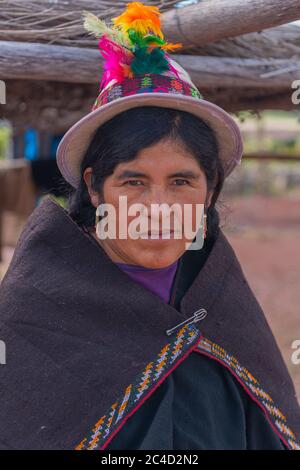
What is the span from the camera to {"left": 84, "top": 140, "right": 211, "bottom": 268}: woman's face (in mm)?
1809

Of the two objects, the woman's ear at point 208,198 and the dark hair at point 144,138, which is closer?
the dark hair at point 144,138

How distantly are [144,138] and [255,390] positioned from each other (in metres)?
0.78

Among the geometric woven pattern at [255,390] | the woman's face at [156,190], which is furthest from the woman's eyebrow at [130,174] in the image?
the geometric woven pattern at [255,390]

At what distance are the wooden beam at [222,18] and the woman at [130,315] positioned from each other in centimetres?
24

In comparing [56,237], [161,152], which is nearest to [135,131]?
[161,152]

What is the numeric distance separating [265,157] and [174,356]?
10.4ft

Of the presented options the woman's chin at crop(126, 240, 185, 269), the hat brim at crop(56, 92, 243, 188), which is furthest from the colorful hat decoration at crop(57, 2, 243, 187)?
the woman's chin at crop(126, 240, 185, 269)

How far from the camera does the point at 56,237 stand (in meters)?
2.00

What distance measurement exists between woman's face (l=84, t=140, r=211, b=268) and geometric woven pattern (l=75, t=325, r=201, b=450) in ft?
0.70

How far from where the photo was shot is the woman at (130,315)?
181 centimetres

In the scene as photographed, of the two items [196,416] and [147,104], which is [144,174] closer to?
[147,104]

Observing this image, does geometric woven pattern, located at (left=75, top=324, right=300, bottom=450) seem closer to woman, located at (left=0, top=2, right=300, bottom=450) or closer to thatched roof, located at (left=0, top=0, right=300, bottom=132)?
woman, located at (left=0, top=2, right=300, bottom=450)

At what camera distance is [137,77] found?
1896mm

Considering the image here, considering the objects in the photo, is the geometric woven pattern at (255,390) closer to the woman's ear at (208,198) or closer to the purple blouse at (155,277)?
the purple blouse at (155,277)
